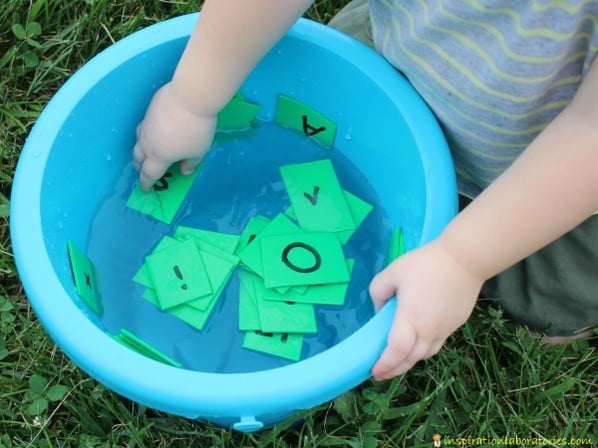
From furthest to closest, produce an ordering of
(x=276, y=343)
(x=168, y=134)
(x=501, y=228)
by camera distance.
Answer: (x=276, y=343) → (x=168, y=134) → (x=501, y=228)

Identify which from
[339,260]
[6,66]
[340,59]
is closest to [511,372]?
[339,260]

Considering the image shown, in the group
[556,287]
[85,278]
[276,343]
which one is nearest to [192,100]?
[85,278]

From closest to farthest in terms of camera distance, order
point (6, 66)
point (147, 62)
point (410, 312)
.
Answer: point (410, 312)
point (147, 62)
point (6, 66)

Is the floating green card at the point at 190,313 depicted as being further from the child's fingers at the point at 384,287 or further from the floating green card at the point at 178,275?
the child's fingers at the point at 384,287

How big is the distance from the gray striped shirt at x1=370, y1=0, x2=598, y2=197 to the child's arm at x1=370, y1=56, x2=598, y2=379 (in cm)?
6

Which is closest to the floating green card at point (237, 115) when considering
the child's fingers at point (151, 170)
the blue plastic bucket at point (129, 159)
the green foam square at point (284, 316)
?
the blue plastic bucket at point (129, 159)

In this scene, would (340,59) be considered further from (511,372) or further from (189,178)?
(511,372)

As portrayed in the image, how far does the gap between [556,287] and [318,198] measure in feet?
1.22

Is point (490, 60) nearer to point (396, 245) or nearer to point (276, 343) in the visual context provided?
point (396, 245)

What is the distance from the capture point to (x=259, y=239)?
121 cm

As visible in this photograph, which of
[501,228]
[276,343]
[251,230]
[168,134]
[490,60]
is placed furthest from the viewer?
[251,230]

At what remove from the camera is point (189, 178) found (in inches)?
47.4

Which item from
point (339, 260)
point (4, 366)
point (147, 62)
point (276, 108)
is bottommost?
point (4, 366)

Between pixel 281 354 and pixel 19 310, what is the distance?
1.24ft
